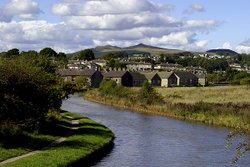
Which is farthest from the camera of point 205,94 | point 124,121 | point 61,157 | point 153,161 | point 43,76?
point 205,94

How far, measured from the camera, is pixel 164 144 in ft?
151

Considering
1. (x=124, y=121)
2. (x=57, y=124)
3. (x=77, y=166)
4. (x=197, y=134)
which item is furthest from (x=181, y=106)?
(x=77, y=166)

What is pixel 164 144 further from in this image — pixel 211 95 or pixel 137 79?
pixel 137 79

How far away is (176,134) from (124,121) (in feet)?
44.6

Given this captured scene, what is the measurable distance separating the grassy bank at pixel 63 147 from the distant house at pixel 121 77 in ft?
337

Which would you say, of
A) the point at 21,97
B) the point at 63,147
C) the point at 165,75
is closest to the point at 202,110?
the point at 21,97

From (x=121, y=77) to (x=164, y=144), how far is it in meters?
108

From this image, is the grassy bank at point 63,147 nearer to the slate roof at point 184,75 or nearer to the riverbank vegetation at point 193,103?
the riverbank vegetation at point 193,103

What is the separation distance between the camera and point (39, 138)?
130 ft

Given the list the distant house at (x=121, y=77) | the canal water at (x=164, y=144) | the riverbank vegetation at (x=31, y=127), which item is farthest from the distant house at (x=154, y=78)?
the riverbank vegetation at (x=31, y=127)

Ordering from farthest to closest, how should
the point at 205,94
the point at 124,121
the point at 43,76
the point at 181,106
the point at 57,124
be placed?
the point at 205,94
the point at 181,106
the point at 124,121
the point at 57,124
the point at 43,76

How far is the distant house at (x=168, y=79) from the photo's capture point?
162 m

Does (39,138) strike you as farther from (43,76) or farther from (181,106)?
(181,106)

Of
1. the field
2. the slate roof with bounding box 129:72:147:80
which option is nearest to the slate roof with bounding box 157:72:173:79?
the slate roof with bounding box 129:72:147:80
